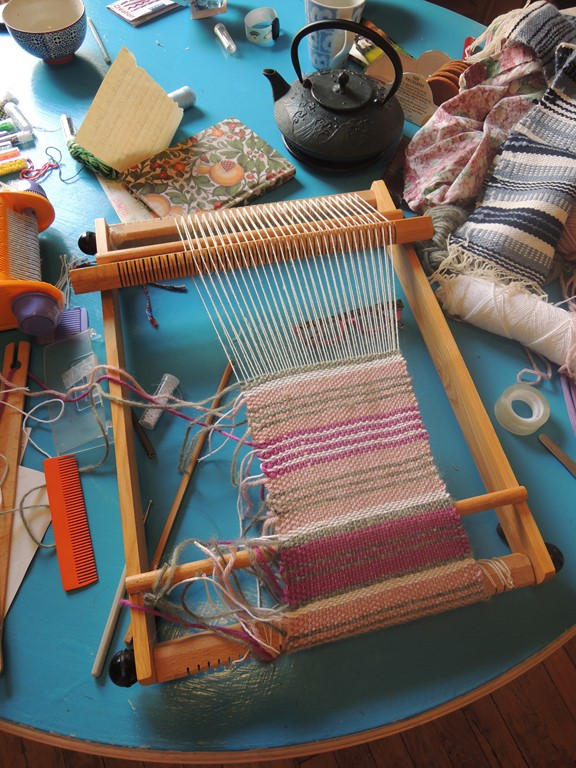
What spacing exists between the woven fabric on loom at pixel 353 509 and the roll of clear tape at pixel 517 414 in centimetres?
18

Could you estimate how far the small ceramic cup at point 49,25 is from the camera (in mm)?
1176

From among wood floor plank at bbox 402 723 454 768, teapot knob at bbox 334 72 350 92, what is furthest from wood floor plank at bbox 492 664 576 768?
teapot knob at bbox 334 72 350 92

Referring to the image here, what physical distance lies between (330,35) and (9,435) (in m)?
1.02

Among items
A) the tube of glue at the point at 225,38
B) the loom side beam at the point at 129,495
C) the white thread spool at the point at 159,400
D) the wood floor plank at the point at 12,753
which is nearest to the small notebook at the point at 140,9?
the tube of glue at the point at 225,38

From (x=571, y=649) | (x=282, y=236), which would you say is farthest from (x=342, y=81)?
(x=571, y=649)

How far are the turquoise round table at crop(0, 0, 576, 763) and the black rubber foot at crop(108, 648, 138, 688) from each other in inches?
1.6

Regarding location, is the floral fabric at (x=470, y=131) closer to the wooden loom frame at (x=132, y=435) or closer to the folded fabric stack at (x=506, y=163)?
the folded fabric stack at (x=506, y=163)

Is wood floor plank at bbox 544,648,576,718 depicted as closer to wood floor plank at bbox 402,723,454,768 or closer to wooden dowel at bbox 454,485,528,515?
wood floor plank at bbox 402,723,454,768

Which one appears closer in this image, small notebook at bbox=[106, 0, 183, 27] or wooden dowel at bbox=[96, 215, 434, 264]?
wooden dowel at bbox=[96, 215, 434, 264]

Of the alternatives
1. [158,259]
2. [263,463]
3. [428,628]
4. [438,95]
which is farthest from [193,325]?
[438,95]

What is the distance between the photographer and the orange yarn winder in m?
0.84

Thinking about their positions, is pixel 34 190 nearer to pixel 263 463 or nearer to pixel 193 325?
pixel 193 325

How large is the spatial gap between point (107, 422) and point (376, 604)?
47 cm

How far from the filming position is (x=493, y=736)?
119 centimetres
